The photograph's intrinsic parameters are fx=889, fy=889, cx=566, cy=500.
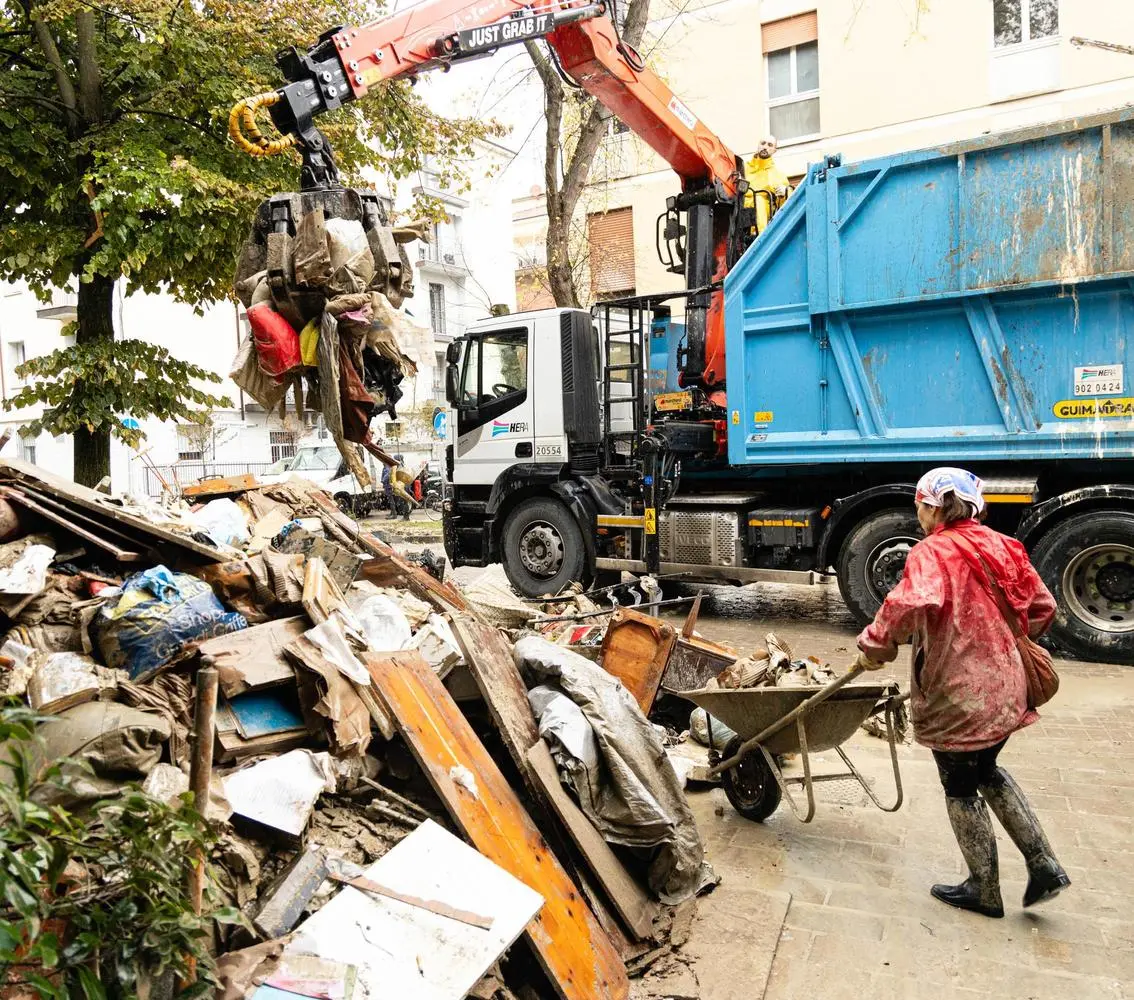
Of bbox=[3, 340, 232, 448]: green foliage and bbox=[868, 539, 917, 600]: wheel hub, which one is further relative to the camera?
bbox=[3, 340, 232, 448]: green foliage

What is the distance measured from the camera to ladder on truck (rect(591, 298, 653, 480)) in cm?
859

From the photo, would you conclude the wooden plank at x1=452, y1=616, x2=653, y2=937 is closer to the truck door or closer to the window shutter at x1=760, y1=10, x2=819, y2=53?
the truck door

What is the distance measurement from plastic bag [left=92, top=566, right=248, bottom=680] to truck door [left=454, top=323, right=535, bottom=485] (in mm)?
5660

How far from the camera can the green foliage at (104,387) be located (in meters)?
8.14

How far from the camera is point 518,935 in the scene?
2.69m


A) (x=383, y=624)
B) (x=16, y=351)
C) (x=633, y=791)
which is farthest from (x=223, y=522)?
(x=16, y=351)

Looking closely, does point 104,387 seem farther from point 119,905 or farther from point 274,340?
point 119,905

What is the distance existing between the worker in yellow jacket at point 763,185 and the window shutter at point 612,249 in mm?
10976

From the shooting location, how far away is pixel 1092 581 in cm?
648

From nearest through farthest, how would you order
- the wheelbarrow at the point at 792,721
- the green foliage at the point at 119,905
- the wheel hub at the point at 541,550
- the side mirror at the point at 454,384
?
the green foliage at the point at 119,905 < the wheelbarrow at the point at 792,721 < the wheel hub at the point at 541,550 < the side mirror at the point at 454,384

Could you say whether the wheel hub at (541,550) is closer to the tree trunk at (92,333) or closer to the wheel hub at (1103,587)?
the tree trunk at (92,333)

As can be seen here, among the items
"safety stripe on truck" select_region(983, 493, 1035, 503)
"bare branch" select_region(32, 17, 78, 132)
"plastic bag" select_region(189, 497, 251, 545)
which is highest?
"bare branch" select_region(32, 17, 78, 132)

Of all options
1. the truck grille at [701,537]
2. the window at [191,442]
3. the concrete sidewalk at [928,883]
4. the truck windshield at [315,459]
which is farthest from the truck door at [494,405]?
the window at [191,442]

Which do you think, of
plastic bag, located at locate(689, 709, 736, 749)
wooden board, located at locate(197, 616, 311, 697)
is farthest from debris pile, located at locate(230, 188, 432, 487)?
plastic bag, located at locate(689, 709, 736, 749)
